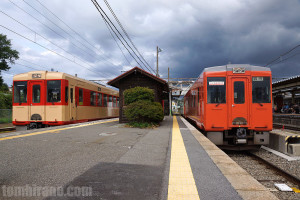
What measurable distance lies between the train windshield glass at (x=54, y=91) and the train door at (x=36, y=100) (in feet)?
1.05

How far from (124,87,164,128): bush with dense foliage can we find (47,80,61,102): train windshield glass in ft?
12.4

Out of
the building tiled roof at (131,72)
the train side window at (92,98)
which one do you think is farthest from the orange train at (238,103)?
the train side window at (92,98)

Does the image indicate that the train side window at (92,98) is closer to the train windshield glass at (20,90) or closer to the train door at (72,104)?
the train door at (72,104)

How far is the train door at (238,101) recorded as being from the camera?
24.5ft

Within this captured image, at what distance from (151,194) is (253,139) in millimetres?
6406

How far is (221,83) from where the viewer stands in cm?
759

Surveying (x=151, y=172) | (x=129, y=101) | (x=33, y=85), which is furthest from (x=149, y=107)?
(x=151, y=172)

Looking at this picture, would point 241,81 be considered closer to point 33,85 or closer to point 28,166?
point 28,166

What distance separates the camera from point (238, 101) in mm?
7570

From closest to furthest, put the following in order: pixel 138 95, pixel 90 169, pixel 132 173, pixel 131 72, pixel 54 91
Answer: pixel 132 173
pixel 90 169
pixel 54 91
pixel 138 95
pixel 131 72

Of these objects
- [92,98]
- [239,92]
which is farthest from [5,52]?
[239,92]

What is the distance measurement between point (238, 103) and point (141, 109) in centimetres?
517

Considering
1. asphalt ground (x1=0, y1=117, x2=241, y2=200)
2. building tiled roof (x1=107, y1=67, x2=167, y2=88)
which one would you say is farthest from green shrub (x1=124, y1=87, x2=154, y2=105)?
asphalt ground (x1=0, y1=117, x2=241, y2=200)

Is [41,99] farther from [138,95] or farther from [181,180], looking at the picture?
[181,180]
